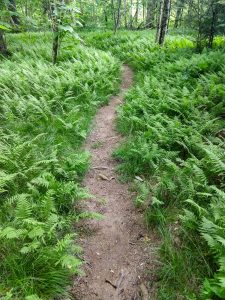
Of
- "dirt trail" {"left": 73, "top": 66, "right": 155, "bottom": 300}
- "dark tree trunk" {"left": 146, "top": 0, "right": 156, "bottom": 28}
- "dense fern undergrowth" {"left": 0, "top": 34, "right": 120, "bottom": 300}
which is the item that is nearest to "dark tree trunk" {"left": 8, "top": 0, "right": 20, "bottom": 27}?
"dense fern undergrowth" {"left": 0, "top": 34, "right": 120, "bottom": 300}

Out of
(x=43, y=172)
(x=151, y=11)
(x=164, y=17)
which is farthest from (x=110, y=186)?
(x=151, y=11)

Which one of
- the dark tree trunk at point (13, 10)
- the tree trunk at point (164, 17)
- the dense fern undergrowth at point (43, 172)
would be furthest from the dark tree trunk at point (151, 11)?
the dense fern undergrowth at point (43, 172)

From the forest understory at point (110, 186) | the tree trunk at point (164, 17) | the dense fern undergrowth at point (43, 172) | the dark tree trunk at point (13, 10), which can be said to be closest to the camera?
the dense fern undergrowth at point (43, 172)

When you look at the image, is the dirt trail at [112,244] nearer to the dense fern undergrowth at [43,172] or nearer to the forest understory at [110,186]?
the forest understory at [110,186]

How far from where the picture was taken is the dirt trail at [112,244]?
3.89 m

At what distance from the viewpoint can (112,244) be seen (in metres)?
4.59

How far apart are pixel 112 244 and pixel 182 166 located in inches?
96.1

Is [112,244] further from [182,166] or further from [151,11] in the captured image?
[151,11]

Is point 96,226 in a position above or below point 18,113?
below

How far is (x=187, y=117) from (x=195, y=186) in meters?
3.13

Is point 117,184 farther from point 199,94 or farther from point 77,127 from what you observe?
point 199,94

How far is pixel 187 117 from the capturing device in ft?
25.1

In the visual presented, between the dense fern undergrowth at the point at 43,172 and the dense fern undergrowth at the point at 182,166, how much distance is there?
1251 mm

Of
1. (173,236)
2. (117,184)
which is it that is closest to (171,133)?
(117,184)
